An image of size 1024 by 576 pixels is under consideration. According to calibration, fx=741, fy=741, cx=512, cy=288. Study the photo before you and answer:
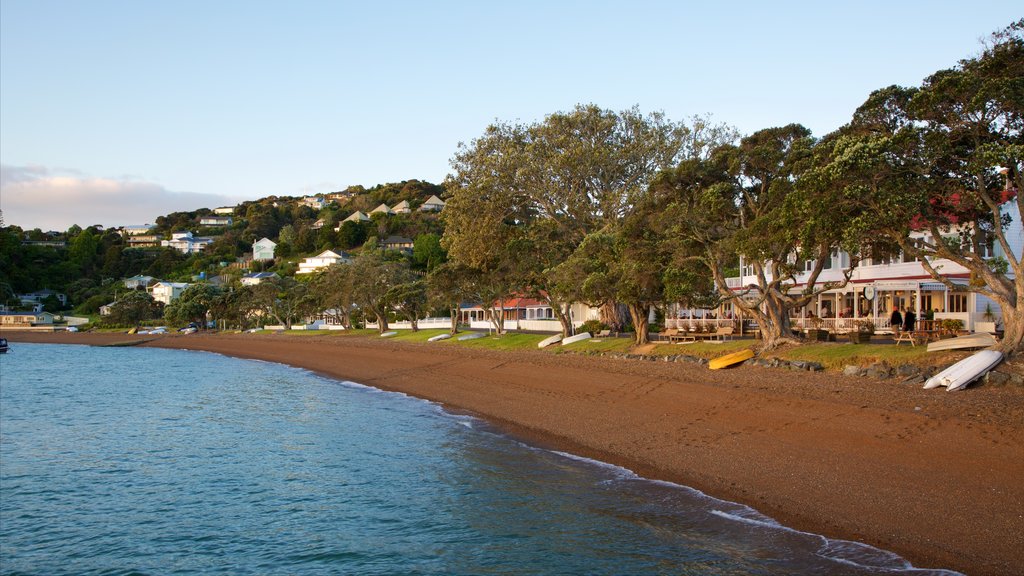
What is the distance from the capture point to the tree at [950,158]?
17125 millimetres

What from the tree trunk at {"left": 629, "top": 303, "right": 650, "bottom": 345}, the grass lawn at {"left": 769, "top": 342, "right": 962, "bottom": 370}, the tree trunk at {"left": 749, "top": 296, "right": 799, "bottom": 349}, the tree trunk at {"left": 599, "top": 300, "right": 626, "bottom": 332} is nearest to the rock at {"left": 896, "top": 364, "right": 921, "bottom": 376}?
the grass lawn at {"left": 769, "top": 342, "right": 962, "bottom": 370}

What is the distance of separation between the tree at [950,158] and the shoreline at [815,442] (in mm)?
4113

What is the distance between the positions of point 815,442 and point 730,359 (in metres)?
9.41

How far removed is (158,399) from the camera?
104 feet

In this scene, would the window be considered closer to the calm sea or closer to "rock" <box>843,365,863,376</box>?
"rock" <box>843,365,863,376</box>

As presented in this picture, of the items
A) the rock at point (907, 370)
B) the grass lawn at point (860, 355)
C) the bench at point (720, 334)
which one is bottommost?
the rock at point (907, 370)

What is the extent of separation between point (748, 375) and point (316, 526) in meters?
13.9

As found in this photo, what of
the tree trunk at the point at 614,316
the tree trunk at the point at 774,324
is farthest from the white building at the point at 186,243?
the tree trunk at the point at 774,324

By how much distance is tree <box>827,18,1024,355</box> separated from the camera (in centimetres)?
1712

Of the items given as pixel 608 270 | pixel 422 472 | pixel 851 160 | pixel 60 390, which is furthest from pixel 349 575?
pixel 60 390

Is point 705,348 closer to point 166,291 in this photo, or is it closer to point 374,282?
point 374,282

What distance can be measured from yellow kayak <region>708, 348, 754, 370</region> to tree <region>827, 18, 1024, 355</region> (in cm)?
575

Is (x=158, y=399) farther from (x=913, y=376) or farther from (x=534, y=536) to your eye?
(x=913, y=376)

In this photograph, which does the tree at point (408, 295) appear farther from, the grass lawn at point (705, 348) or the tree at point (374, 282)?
the grass lawn at point (705, 348)
